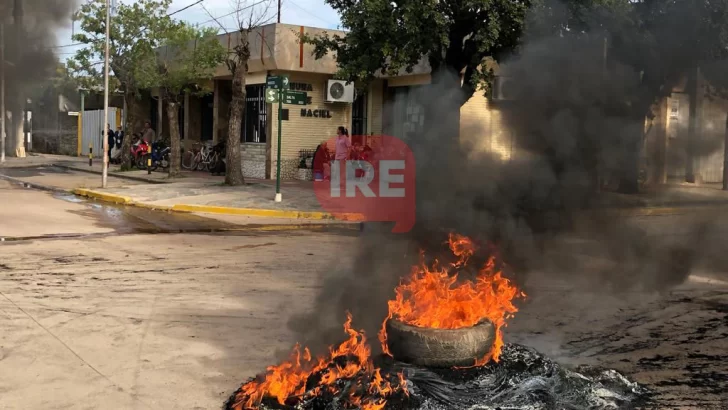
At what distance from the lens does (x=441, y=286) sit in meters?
4.50

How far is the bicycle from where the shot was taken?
79.8 ft

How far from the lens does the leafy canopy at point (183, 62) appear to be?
21281 millimetres

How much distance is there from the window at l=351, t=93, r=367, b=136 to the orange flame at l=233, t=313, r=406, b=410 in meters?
18.1

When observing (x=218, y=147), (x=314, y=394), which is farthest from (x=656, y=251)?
(x=218, y=147)

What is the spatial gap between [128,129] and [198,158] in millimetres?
2647

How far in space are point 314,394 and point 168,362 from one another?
1342 millimetres

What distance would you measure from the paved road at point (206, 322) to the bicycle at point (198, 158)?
48.0 feet

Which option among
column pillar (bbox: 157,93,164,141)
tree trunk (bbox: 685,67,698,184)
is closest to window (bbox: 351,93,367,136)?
column pillar (bbox: 157,93,164,141)

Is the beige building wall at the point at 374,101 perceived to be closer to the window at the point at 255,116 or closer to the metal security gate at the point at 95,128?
the window at the point at 255,116

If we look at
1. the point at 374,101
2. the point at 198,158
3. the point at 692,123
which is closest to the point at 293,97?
the point at 374,101

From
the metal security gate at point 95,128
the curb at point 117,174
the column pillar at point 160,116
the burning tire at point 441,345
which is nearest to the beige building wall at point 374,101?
the curb at point 117,174

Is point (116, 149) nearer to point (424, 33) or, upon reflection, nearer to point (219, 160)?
point (219, 160)

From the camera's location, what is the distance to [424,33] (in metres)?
12.7

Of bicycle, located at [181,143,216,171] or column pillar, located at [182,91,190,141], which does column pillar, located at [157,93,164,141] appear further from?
bicycle, located at [181,143,216,171]
